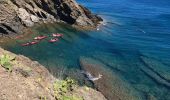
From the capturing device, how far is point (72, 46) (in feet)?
175

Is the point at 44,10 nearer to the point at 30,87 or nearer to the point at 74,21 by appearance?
the point at 74,21

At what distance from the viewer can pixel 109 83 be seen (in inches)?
1565

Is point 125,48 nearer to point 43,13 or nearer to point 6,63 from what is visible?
point 43,13

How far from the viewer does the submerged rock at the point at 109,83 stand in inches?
1451

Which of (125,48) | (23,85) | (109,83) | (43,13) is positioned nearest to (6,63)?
(23,85)

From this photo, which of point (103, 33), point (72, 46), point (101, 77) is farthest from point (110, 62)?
point (103, 33)

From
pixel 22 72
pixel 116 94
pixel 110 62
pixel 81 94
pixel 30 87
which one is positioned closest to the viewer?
pixel 30 87

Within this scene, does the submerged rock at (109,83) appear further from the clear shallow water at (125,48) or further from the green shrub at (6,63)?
the green shrub at (6,63)

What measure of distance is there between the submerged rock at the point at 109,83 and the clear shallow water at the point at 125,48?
0.88 metres

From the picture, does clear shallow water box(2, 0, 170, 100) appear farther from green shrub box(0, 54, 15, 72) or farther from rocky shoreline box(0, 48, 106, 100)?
green shrub box(0, 54, 15, 72)

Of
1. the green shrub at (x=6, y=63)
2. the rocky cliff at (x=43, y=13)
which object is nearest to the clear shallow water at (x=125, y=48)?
the rocky cliff at (x=43, y=13)

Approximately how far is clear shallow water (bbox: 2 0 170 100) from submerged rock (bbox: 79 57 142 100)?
884mm

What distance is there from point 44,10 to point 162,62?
28955 mm

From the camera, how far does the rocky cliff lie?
192 feet
